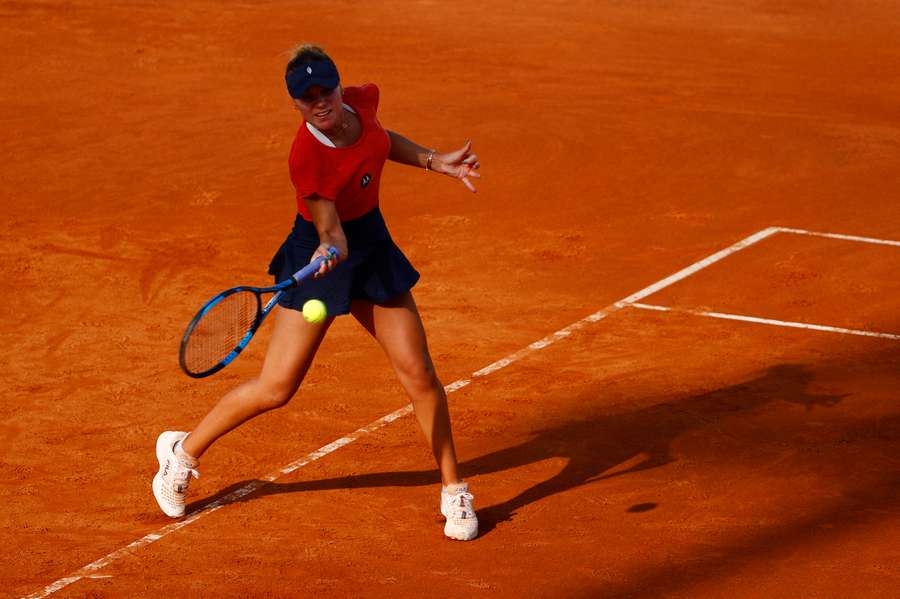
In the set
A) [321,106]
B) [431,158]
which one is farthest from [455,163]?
[321,106]

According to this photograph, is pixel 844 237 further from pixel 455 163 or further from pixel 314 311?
pixel 314 311

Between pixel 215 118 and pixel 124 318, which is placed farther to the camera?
pixel 215 118

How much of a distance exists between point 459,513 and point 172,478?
126cm

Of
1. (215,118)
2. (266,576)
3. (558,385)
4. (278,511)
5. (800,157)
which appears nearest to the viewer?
(266,576)

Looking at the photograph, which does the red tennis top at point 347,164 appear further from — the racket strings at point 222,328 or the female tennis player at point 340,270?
the racket strings at point 222,328

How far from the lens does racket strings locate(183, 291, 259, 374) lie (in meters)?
5.77

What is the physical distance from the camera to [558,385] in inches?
316

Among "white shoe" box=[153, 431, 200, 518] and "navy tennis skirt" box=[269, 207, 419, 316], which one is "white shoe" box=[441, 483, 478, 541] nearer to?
"navy tennis skirt" box=[269, 207, 419, 316]

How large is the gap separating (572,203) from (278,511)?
586 cm

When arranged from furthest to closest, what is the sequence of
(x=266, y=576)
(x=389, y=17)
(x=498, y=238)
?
(x=389, y=17)
(x=498, y=238)
(x=266, y=576)

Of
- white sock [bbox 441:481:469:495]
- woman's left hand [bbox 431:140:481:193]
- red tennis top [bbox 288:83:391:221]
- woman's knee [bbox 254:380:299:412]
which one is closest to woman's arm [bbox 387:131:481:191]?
woman's left hand [bbox 431:140:481:193]

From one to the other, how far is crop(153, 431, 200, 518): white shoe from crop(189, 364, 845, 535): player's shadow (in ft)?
0.68

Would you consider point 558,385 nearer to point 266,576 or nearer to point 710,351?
point 710,351

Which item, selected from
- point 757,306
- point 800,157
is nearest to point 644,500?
point 757,306
